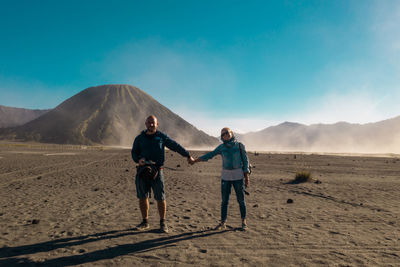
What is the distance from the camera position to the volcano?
12875 centimetres

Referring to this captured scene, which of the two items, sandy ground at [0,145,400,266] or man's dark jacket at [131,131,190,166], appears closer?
sandy ground at [0,145,400,266]

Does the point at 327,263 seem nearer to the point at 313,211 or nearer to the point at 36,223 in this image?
the point at 313,211

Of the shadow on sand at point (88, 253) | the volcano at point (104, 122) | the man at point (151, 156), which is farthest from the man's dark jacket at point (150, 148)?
the volcano at point (104, 122)

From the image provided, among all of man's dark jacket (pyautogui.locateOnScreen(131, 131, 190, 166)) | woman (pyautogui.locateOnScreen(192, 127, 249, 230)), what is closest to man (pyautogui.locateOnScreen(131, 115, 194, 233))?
man's dark jacket (pyautogui.locateOnScreen(131, 131, 190, 166))

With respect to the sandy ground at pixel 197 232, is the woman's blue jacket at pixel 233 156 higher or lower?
higher

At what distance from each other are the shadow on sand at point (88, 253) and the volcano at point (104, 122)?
126 meters

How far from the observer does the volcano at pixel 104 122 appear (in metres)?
129

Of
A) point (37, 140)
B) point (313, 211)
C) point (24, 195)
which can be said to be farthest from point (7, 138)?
point (313, 211)

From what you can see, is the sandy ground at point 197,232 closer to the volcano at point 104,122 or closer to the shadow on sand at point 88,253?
the shadow on sand at point 88,253

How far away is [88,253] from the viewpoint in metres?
4.40

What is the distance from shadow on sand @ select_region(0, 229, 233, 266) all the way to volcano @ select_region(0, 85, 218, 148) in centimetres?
12631

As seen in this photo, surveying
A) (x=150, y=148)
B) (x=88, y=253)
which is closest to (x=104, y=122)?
(x=150, y=148)

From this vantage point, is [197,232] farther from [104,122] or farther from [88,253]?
[104,122]

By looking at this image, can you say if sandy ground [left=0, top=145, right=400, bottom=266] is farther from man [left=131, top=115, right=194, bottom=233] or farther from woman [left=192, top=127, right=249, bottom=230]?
woman [left=192, top=127, right=249, bottom=230]
